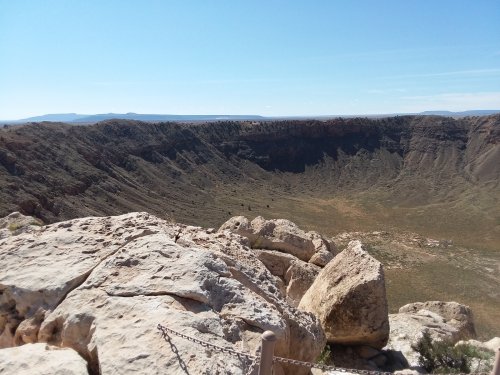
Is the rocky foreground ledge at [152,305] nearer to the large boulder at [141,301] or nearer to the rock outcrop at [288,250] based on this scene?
the large boulder at [141,301]

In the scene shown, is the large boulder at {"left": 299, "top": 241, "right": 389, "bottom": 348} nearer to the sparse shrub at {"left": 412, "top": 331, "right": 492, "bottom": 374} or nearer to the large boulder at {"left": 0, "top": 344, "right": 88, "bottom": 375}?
the sparse shrub at {"left": 412, "top": 331, "right": 492, "bottom": 374}

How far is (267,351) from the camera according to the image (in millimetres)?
4809

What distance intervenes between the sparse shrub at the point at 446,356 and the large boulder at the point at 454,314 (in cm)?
475

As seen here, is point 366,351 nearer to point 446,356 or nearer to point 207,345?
point 446,356

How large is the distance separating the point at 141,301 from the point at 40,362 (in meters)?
1.55

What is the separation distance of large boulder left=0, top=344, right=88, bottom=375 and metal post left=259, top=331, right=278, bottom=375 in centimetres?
255

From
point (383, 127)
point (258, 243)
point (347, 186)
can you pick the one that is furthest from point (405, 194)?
point (258, 243)

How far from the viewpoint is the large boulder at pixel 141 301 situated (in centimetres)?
593

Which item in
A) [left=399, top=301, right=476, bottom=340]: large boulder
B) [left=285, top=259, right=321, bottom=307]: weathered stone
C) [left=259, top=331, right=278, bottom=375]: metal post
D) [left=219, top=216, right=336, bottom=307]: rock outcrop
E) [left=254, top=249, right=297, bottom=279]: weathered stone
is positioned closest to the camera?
[left=259, top=331, right=278, bottom=375]: metal post

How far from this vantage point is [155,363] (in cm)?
566

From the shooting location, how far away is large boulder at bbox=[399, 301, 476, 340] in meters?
16.9

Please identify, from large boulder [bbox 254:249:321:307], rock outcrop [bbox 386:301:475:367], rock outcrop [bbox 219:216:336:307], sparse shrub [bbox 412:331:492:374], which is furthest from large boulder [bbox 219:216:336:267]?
sparse shrub [bbox 412:331:492:374]

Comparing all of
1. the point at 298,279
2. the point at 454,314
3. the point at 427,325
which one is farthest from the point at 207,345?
the point at 454,314

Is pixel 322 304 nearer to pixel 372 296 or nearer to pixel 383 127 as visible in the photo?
pixel 372 296
